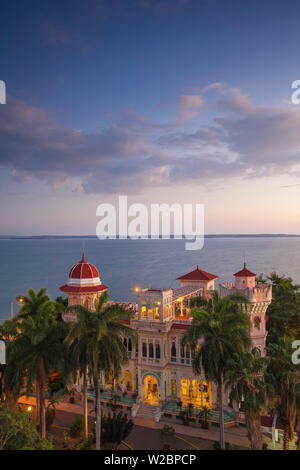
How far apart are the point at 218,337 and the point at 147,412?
14934 mm

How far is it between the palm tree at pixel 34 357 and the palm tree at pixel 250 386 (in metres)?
13.4

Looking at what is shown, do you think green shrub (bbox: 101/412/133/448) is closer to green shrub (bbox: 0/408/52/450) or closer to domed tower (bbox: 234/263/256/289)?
green shrub (bbox: 0/408/52/450)

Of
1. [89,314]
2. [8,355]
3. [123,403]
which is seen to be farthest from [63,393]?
[89,314]

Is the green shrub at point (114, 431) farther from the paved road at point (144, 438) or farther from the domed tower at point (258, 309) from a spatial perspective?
the domed tower at point (258, 309)

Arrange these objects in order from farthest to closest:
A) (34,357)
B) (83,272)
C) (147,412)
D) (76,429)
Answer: (83,272)
(147,412)
(76,429)
(34,357)

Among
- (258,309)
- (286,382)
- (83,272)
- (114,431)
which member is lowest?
(114,431)

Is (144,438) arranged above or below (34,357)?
below

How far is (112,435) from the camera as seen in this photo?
26.9 m

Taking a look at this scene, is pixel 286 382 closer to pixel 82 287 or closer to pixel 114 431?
pixel 114 431

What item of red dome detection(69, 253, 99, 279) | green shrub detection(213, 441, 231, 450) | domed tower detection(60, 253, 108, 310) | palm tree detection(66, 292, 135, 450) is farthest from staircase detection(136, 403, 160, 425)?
red dome detection(69, 253, 99, 279)

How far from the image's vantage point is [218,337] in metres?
25.4

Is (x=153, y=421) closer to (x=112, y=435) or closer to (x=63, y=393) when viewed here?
(x=112, y=435)

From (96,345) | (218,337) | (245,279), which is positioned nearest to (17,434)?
(96,345)
